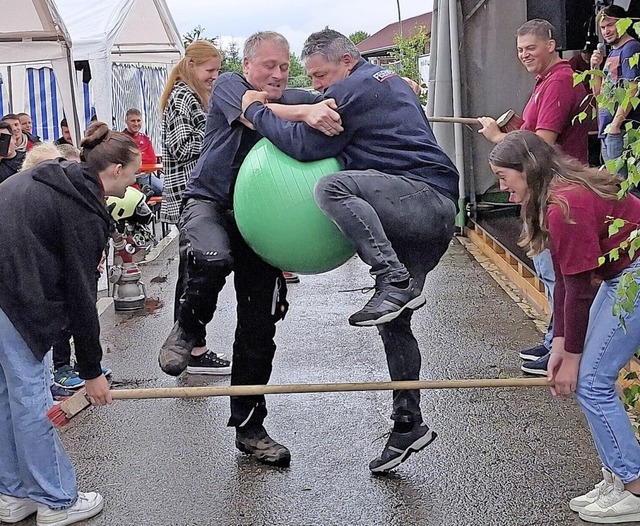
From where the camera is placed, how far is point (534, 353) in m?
6.30

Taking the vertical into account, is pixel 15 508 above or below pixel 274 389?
below

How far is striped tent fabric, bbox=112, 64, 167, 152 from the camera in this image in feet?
51.7

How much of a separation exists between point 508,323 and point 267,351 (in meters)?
3.37

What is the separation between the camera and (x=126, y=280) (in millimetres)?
8727

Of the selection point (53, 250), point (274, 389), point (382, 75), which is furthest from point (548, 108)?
point (53, 250)

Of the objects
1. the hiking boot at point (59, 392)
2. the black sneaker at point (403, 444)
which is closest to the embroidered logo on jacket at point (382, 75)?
the black sneaker at point (403, 444)

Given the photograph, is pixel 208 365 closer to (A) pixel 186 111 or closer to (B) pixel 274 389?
(A) pixel 186 111

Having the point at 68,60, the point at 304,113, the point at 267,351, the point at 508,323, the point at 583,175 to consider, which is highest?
the point at 68,60

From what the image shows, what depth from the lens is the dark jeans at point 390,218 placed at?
12.2 feet

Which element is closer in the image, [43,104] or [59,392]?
[59,392]

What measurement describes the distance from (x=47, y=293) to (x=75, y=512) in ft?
3.57

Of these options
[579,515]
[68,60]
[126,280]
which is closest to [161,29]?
[68,60]

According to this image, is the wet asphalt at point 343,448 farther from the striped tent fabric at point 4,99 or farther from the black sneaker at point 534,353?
the striped tent fabric at point 4,99

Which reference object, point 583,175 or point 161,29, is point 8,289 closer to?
point 583,175
